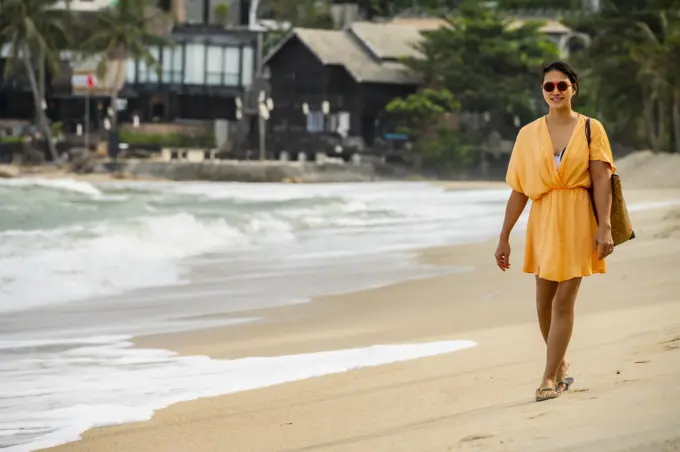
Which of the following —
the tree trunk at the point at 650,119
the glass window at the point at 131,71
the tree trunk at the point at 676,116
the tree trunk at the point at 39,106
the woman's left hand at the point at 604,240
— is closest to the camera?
the woman's left hand at the point at 604,240

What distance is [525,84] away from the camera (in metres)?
50.1

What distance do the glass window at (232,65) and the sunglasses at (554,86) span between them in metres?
57.4

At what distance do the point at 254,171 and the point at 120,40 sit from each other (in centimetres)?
1442

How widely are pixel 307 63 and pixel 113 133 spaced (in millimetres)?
9326

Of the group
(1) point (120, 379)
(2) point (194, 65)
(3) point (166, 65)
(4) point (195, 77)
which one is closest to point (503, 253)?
(1) point (120, 379)

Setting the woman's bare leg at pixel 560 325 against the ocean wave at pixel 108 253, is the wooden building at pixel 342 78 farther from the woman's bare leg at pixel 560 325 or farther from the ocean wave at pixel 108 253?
the woman's bare leg at pixel 560 325

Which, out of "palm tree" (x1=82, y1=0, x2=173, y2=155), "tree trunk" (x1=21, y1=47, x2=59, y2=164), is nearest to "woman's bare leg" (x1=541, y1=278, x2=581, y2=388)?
"tree trunk" (x1=21, y1=47, x2=59, y2=164)

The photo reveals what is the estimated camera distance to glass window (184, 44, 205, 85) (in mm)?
63344

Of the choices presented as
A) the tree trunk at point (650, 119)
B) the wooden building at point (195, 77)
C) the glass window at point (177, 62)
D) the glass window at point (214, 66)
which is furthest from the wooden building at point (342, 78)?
the tree trunk at point (650, 119)

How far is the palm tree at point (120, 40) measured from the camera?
6253 centimetres

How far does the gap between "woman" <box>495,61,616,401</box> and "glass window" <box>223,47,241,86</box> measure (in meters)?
57.4

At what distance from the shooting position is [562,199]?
222 inches

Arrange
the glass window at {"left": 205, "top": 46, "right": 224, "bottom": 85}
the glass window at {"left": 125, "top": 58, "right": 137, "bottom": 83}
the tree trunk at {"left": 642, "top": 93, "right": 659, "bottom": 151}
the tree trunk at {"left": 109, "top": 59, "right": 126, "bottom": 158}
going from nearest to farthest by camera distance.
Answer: the tree trunk at {"left": 642, "top": 93, "right": 659, "bottom": 151} < the tree trunk at {"left": 109, "top": 59, "right": 126, "bottom": 158} < the glass window at {"left": 205, "top": 46, "right": 224, "bottom": 85} < the glass window at {"left": 125, "top": 58, "right": 137, "bottom": 83}

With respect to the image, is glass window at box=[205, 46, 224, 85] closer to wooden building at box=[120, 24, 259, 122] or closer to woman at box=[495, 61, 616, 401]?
wooden building at box=[120, 24, 259, 122]
